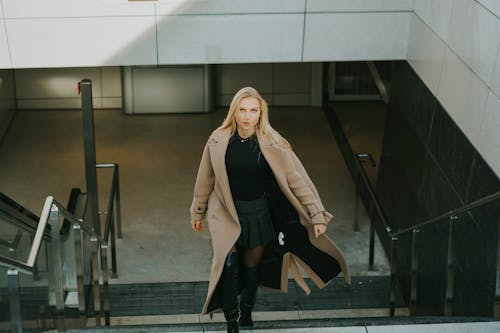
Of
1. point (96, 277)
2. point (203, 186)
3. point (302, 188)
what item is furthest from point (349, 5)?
point (203, 186)

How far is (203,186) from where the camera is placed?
4840 millimetres

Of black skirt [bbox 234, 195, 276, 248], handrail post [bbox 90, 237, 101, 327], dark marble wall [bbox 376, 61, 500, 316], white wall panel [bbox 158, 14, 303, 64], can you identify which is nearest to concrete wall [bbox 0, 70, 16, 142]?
white wall panel [bbox 158, 14, 303, 64]

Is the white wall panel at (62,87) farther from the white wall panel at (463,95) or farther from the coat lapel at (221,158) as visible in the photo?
the coat lapel at (221,158)

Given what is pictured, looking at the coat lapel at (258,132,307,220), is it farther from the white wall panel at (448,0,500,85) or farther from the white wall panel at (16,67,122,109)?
the white wall panel at (16,67,122,109)

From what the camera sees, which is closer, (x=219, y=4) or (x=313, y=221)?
(x=313, y=221)

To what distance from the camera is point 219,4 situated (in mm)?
8484

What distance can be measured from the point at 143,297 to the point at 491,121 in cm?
377

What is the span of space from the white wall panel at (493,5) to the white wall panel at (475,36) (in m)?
0.04

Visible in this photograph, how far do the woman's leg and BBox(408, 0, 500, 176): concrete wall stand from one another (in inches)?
83.9

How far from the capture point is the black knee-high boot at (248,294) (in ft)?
16.5

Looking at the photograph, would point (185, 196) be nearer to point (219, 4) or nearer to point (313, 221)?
point (219, 4)

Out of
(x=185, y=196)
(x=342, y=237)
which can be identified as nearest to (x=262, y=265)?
(x=342, y=237)

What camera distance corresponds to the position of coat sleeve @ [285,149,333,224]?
476cm

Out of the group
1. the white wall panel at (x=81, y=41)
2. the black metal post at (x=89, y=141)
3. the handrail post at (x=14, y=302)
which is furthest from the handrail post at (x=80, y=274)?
the white wall panel at (x=81, y=41)
